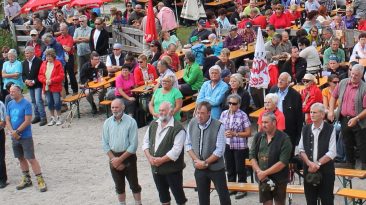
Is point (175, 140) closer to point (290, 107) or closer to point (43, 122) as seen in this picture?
point (290, 107)

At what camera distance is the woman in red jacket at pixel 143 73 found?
18062 mm

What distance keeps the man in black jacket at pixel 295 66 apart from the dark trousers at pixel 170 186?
4951mm

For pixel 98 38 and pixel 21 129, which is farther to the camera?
pixel 98 38

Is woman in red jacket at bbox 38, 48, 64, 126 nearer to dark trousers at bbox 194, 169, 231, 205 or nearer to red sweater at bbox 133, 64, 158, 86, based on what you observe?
red sweater at bbox 133, 64, 158, 86

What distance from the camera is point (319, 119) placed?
11.8 metres

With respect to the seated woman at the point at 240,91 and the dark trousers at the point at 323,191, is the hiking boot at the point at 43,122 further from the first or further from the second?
the dark trousers at the point at 323,191

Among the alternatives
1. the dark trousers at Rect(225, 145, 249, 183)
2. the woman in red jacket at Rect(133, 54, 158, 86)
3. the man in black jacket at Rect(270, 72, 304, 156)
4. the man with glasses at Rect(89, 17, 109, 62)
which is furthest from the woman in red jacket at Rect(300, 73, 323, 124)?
the man with glasses at Rect(89, 17, 109, 62)

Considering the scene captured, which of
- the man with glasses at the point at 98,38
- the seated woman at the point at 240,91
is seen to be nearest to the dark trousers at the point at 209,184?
the seated woman at the point at 240,91

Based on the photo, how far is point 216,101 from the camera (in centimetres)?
1477

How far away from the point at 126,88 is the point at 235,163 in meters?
4.84

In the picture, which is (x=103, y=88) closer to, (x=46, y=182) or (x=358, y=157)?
(x=46, y=182)

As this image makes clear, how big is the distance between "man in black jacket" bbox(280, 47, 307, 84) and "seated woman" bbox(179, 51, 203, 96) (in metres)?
1.67

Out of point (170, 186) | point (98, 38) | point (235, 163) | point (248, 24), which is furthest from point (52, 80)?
point (170, 186)

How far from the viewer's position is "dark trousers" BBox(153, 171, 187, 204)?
40.9 ft
